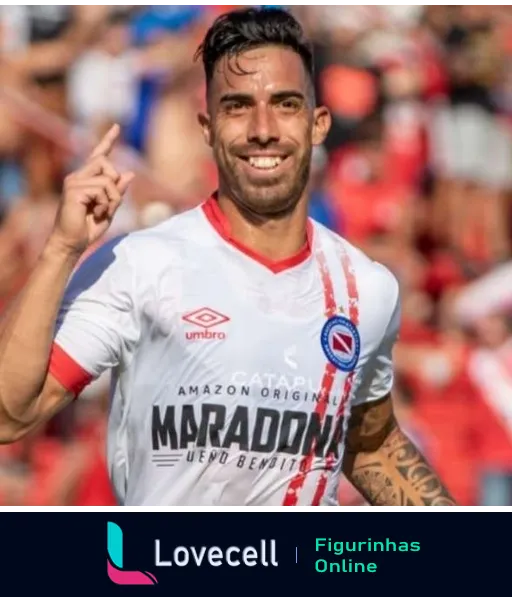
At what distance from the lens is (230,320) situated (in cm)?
449

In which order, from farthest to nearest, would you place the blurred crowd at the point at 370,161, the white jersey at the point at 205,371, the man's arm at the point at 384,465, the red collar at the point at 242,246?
the blurred crowd at the point at 370,161 < the man's arm at the point at 384,465 < the red collar at the point at 242,246 < the white jersey at the point at 205,371

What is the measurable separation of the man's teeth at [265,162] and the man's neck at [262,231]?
17 cm

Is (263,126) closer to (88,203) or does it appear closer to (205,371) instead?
(88,203)

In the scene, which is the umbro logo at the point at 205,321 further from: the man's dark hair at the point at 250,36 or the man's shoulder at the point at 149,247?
the man's dark hair at the point at 250,36

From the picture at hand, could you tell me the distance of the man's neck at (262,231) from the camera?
4668mm

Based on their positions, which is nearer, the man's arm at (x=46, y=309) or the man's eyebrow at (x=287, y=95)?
the man's arm at (x=46, y=309)

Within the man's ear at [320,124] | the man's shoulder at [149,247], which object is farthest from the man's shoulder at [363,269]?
the man's shoulder at [149,247]

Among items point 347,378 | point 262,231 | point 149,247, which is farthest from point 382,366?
point 149,247

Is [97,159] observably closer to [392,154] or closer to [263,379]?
[263,379]

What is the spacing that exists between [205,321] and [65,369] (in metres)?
0.41

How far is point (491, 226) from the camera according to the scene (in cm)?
1018
